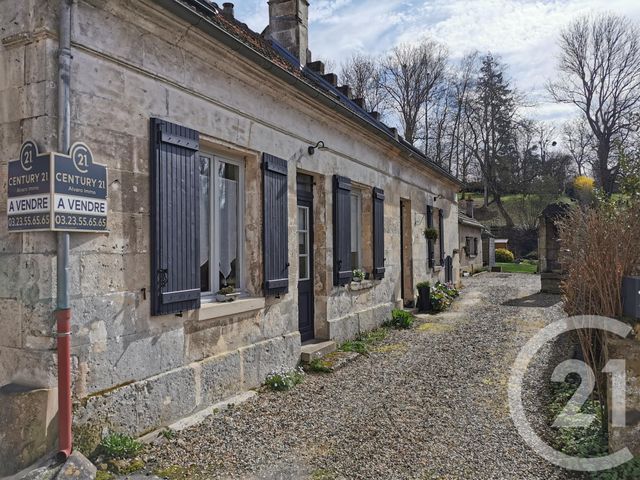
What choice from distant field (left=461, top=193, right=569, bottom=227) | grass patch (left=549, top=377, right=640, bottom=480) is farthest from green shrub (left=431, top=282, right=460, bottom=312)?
distant field (left=461, top=193, right=569, bottom=227)

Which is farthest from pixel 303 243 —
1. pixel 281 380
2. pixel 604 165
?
pixel 604 165

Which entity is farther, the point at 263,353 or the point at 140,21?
the point at 263,353

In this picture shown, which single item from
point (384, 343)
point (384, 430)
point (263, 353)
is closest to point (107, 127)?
point (263, 353)

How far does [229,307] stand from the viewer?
5090 mm

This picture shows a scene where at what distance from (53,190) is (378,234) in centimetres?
684

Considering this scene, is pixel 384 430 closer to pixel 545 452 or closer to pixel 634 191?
pixel 545 452

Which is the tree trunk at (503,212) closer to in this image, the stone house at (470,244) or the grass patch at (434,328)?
the stone house at (470,244)

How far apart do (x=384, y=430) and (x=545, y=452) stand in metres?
1.37

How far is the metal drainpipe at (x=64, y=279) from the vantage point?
3244 mm

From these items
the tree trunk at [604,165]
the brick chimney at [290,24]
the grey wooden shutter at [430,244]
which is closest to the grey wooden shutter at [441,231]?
the grey wooden shutter at [430,244]

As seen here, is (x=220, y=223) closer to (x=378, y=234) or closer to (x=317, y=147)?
(x=317, y=147)

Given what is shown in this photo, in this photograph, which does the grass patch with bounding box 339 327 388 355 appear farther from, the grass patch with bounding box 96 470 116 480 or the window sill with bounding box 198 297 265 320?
the grass patch with bounding box 96 470 116 480

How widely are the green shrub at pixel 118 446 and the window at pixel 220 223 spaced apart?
176cm

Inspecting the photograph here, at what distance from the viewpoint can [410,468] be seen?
12.0ft
